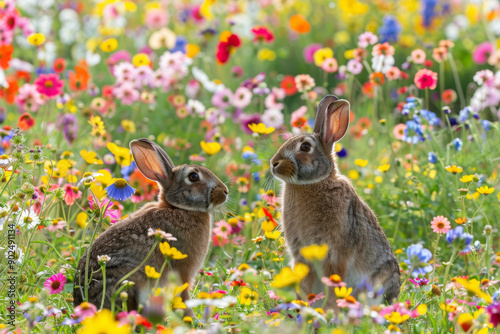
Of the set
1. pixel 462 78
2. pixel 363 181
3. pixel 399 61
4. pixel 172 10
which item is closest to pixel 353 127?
pixel 363 181

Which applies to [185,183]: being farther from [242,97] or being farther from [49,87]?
[242,97]

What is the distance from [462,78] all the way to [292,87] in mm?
3996

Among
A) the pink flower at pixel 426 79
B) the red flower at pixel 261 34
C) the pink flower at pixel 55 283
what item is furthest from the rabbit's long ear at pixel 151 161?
the red flower at pixel 261 34

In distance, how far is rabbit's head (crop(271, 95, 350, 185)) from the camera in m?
4.02

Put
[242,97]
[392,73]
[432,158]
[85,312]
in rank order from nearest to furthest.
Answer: [85,312] < [432,158] < [392,73] < [242,97]

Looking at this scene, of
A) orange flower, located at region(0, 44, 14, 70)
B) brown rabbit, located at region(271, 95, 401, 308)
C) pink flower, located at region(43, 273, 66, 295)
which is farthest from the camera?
orange flower, located at region(0, 44, 14, 70)

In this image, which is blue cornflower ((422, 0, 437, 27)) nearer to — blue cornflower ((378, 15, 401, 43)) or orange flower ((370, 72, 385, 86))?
blue cornflower ((378, 15, 401, 43))

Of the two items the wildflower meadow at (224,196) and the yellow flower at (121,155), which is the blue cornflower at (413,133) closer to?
the wildflower meadow at (224,196)

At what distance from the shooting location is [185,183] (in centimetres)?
406

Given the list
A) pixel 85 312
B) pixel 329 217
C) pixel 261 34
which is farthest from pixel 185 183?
pixel 261 34

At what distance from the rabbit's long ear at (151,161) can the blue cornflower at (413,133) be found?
215cm

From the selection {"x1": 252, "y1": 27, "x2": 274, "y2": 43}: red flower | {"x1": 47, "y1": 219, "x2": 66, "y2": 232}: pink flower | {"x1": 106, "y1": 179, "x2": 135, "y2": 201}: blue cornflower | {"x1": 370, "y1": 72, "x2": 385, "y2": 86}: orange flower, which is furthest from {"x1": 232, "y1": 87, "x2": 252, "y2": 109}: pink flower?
{"x1": 106, "y1": 179, "x2": 135, "y2": 201}: blue cornflower

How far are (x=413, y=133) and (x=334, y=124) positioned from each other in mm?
1520

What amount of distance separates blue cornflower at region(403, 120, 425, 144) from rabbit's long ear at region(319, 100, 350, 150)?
4.31 ft
